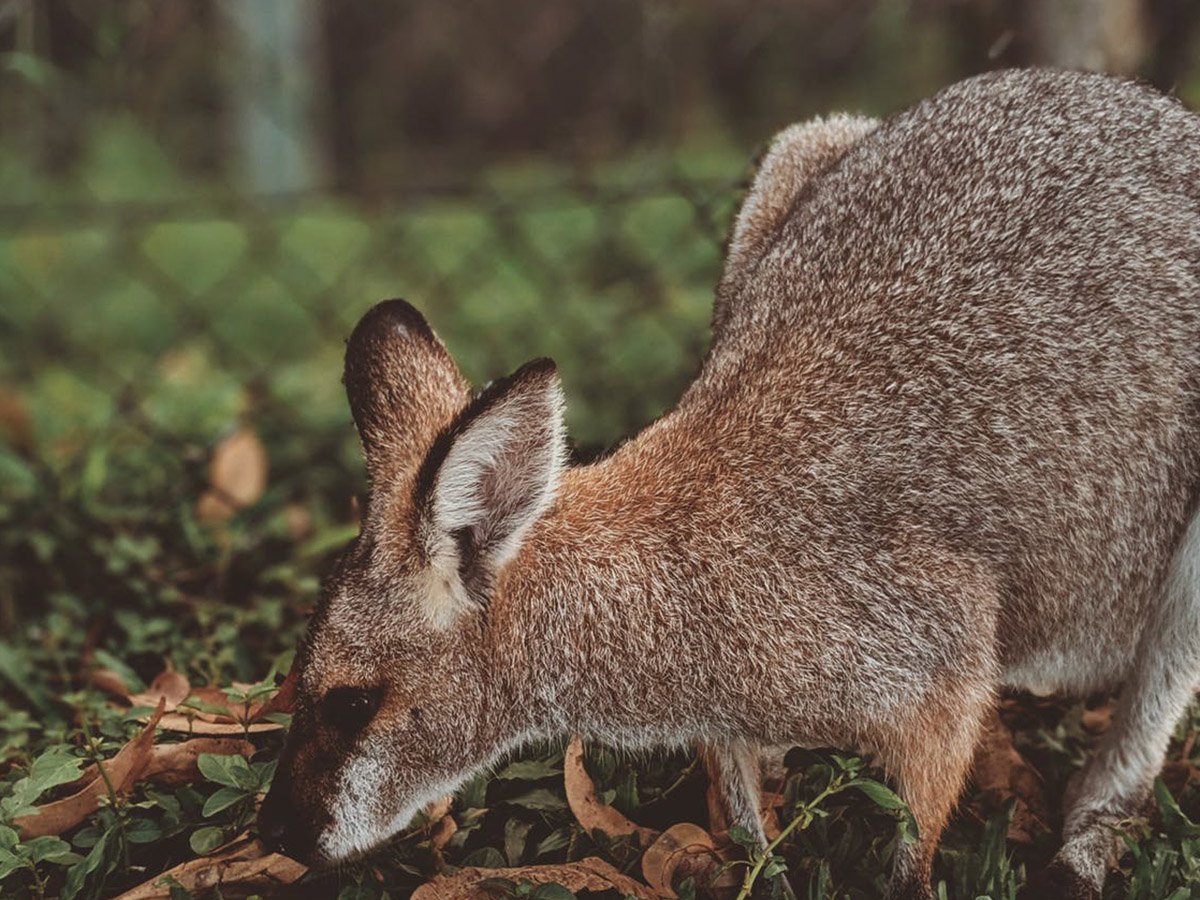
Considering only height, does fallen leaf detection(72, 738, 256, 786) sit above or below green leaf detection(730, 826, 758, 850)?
above

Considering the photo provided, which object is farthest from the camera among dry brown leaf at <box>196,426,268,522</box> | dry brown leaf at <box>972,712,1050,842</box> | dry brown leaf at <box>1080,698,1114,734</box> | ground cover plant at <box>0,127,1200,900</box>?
dry brown leaf at <box>196,426,268,522</box>

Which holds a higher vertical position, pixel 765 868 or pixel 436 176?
pixel 436 176

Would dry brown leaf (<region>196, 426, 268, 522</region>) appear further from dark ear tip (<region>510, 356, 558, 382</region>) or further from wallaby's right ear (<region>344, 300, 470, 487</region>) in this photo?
dark ear tip (<region>510, 356, 558, 382</region>)

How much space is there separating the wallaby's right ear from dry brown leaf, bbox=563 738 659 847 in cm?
69

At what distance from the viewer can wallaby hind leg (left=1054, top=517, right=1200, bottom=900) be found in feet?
9.85

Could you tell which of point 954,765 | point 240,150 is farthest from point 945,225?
point 240,150

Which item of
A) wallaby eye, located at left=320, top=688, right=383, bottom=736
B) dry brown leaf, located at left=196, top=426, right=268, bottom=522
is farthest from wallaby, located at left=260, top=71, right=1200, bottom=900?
dry brown leaf, located at left=196, top=426, right=268, bottom=522

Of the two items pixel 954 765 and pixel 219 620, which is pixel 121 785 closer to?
pixel 219 620

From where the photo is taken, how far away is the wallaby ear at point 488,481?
2.60 m

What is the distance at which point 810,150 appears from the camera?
12.6 feet

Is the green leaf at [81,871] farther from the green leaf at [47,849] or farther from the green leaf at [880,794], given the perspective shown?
the green leaf at [880,794]

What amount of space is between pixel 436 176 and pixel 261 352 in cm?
287

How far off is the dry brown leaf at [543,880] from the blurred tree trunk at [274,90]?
202 inches

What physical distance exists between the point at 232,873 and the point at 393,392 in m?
0.97
